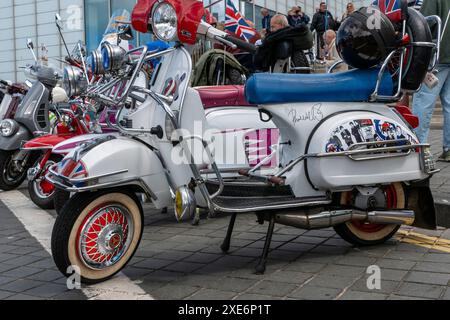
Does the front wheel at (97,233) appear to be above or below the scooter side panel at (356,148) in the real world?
below

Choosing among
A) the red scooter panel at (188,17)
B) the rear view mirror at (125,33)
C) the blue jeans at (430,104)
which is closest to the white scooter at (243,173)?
the red scooter panel at (188,17)

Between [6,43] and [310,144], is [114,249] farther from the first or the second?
[6,43]

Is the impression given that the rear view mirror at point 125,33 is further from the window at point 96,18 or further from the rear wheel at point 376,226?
the window at point 96,18

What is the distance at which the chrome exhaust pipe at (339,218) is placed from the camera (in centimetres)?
376

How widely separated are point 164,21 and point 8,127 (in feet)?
14.3

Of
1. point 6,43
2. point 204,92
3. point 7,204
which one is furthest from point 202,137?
point 6,43

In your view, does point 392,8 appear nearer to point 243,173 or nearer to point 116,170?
point 243,173

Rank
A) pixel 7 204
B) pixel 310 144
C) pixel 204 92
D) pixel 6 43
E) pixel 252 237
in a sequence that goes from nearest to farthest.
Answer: pixel 310 144
pixel 252 237
pixel 204 92
pixel 7 204
pixel 6 43

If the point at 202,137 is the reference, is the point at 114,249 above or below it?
below

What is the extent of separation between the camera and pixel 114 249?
348 cm

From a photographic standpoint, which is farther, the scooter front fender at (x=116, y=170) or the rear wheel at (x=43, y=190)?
the rear wheel at (x=43, y=190)

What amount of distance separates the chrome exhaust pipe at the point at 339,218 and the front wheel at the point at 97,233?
37.5 inches

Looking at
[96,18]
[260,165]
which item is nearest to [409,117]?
[260,165]
